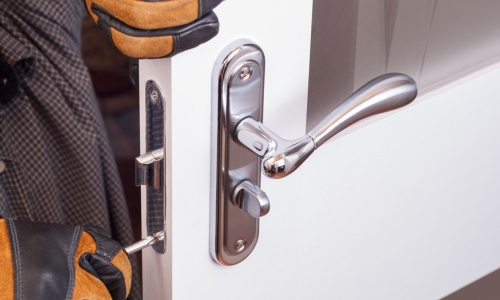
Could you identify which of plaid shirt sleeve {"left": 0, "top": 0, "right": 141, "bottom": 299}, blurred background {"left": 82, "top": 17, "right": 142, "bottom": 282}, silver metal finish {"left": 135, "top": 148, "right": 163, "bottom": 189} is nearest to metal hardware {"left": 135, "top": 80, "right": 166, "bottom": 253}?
silver metal finish {"left": 135, "top": 148, "right": 163, "bottom": 189}

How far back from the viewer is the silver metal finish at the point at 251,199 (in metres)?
0.34

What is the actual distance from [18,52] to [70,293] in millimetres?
488

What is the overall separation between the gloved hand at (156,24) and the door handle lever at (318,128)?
8 cm

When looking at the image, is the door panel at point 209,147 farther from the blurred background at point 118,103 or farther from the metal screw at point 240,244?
the blurred background at point 118,103

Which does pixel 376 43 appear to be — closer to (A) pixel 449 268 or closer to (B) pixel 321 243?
(B) pixel 321 243

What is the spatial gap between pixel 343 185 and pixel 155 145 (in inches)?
7.1

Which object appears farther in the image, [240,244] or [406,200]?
[406,200]

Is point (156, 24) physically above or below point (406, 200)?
above

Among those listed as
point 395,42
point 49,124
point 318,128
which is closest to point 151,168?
point 318,128

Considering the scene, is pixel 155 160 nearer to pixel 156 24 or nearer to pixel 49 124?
pixel 156 24

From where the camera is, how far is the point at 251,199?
352 millimetres

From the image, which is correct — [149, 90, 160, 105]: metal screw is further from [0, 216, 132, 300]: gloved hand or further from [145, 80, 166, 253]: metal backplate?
[0, 216, 132, 300]: gloved hand

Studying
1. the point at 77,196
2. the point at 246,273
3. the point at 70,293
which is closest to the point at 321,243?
the point at 246,273

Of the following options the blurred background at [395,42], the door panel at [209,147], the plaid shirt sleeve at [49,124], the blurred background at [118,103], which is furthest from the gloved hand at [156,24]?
the blurred background at [118,103]
